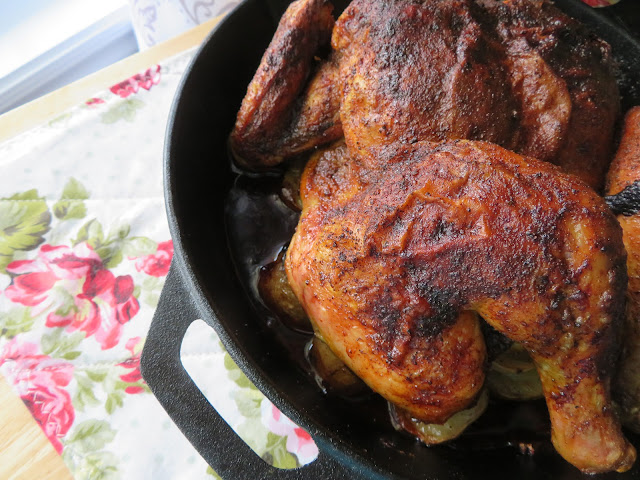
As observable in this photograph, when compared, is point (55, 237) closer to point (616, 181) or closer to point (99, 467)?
point (99, 467)

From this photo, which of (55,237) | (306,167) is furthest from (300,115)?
(55,237)

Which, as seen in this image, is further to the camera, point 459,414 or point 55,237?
point 55,237

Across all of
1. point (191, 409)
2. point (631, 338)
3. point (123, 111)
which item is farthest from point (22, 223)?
point (631, 338)

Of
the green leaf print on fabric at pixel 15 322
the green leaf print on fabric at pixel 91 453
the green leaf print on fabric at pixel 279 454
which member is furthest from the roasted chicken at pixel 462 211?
the green leaf print on fabric at pixel 15 322

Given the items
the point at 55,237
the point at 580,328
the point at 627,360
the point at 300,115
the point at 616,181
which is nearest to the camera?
the point at 580,328

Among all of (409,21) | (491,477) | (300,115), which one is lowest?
(491,477)

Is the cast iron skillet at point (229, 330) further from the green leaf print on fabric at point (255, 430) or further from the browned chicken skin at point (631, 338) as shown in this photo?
the green leaf print on fabric at point (255, 430)

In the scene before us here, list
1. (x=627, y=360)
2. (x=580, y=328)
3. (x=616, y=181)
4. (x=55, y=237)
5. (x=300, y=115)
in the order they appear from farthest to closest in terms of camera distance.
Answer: (x=55, y=237) → (x=300, y=115) → (x=616, y=181) → (x=627, y=360) → (x=580, y=328)

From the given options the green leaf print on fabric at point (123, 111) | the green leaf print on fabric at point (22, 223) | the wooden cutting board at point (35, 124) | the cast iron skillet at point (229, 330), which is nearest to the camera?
the cast iron skillet at point (229, 330)
